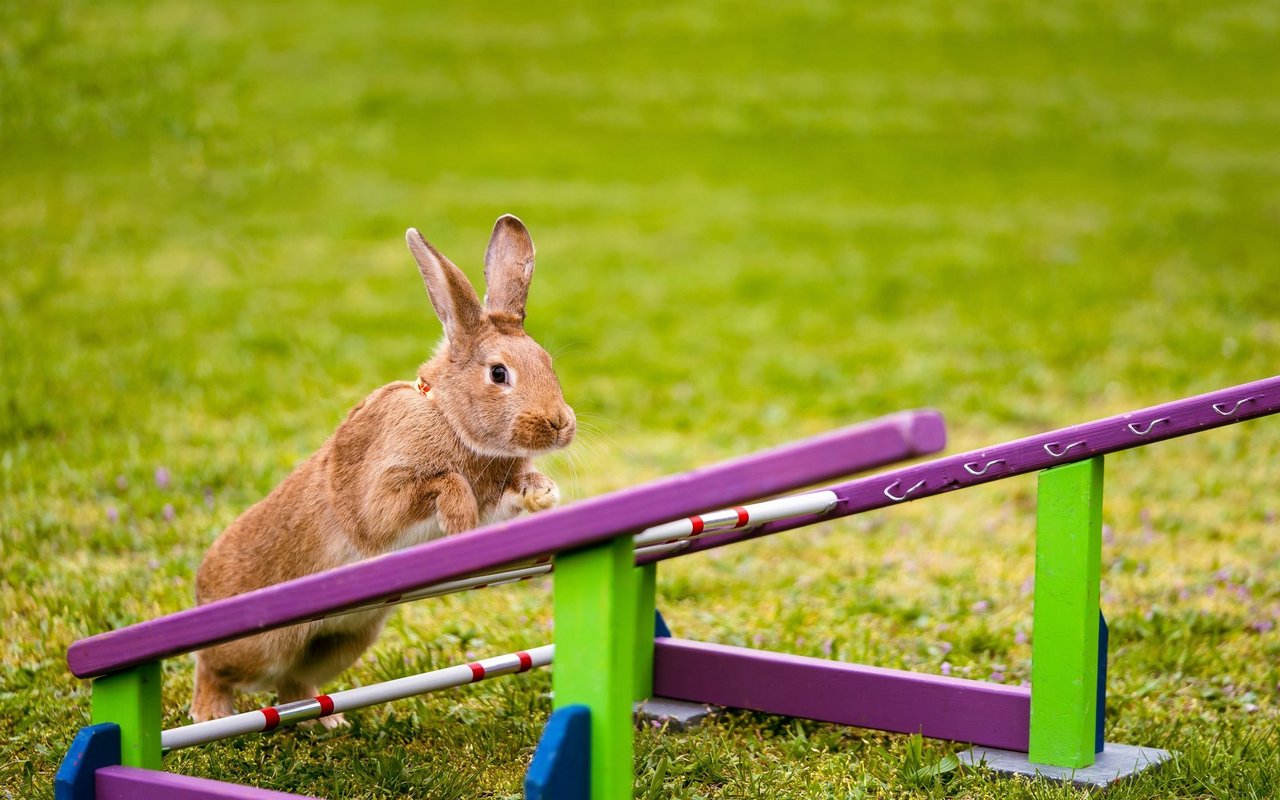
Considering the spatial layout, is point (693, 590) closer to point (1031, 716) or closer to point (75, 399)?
point (1031, 716)

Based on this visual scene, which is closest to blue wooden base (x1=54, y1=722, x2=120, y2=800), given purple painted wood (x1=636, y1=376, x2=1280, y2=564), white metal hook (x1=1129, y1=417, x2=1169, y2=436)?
purple painted wood (x1=636, y1=376, x2=1280, y2=564)

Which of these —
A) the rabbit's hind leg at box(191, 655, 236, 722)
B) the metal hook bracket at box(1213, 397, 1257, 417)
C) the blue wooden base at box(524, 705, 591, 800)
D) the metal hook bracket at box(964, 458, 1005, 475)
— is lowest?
the blue wooden base at box(524, 705, 591, 800)

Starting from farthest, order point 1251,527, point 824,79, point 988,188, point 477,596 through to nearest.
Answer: point 824,79 < point 988,188 < point 1251,527 < point 477,596

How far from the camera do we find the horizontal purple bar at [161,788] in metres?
3.08

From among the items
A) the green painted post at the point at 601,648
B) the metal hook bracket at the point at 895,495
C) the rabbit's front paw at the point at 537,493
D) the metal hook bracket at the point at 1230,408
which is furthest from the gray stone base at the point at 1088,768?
the green painted post at the point at 601,648

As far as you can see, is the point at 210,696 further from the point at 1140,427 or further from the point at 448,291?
the point at 1140,427

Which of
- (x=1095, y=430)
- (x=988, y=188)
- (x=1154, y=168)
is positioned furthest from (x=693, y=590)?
(x=1154, y=168)

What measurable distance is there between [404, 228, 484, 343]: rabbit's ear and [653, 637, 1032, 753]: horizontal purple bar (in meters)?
1.44

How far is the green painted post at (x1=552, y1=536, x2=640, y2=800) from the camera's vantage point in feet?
8.70

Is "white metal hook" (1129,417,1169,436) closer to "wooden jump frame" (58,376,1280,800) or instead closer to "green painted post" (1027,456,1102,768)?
"wooden jump frame" (58,376,1280,800)

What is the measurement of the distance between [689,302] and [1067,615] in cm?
724

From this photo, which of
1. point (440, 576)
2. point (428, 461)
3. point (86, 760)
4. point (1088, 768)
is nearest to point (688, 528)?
point (428, 461)

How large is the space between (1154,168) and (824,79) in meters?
4.54

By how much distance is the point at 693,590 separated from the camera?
5773mm
